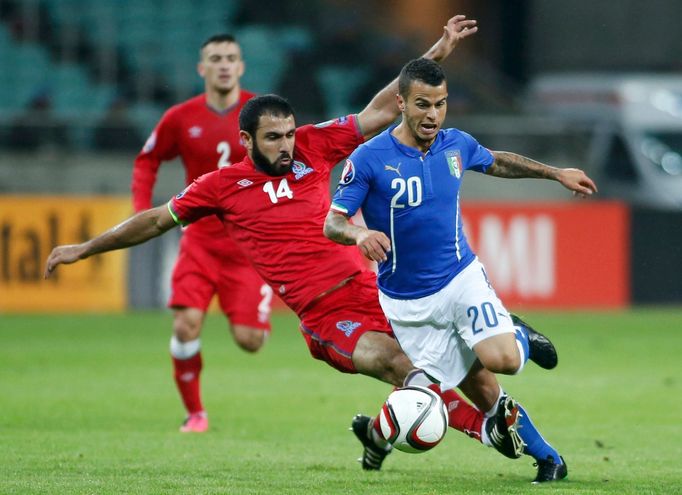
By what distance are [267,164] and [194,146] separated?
225 centimetres

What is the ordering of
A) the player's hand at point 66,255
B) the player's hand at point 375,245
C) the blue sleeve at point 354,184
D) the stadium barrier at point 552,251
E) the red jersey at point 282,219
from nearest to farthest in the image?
1. the player's hand at point 375,245
2. the blue sleeve at point 354,184
3. the player's hand at point 66,255
4. the red jersey at point 282,219
5. the stadium barrier at point 552,251

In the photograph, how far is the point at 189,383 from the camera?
9.68m

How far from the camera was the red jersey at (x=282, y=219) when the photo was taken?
25.2 ft

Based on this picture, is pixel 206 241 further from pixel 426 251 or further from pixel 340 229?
pixel 340 229

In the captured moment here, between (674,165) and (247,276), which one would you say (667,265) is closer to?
(674,165)

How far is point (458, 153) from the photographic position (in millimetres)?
7289

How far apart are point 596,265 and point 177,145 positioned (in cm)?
1122

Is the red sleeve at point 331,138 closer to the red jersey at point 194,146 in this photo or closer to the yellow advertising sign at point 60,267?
the red jersey at point 194,146

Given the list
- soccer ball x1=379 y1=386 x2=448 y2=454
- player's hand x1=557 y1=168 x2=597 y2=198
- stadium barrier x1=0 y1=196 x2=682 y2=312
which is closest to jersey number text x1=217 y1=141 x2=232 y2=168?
player's hand x1=557 y1=168 x2=597 y2=198

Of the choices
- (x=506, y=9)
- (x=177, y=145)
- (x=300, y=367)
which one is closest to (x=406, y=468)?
(x=177, y=145)

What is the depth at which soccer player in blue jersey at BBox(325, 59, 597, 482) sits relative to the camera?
7031 millimetres

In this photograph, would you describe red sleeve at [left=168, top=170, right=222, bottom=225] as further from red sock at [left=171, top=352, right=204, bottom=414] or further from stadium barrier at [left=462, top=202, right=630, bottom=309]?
stadium barrier at [left=462, top=202, right=630, bottom=309]

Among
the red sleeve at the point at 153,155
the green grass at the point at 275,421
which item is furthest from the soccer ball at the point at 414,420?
the red sleeve at the point at 153,155

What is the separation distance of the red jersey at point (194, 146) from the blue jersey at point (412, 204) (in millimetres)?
2800
